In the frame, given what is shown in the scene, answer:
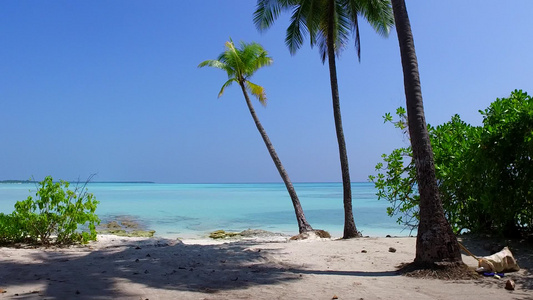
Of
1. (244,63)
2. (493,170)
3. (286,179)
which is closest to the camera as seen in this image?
(493,170)

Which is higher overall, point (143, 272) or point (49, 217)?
point (49, 217)

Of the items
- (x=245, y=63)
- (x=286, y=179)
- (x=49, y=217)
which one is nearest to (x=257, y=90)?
(x=245, y=63)

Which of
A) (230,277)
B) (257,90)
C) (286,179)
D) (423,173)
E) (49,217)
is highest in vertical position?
(257,90)

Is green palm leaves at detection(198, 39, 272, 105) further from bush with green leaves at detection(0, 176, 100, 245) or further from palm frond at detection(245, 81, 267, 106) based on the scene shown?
bush with green leaves at detection(0, 176, 100, 245)

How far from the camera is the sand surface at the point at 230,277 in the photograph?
4754 mm

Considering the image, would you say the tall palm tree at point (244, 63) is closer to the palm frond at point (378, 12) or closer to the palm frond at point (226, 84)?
the palm frond at point (226, 84)

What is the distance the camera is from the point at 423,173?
6309 mm

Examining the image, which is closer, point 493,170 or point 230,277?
point 230,277

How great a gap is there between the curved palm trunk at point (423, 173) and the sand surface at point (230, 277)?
54cm

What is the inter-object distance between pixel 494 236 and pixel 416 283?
377 cm

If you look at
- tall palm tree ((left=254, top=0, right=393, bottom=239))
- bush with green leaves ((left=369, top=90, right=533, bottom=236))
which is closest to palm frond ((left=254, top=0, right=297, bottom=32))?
tall palm tree ((left=254, top=0, right=393, bottom=239))

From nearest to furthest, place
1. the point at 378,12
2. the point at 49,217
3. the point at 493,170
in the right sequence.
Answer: the point at 493,170
the point at 49,217
the point at 378,12

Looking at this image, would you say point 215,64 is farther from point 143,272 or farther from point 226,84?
point 143,272

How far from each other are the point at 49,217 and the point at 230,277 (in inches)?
216
